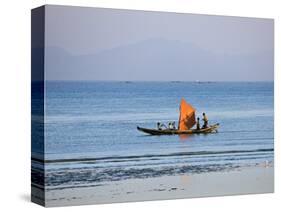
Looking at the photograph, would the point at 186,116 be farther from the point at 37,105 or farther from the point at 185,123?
the point at 37,105

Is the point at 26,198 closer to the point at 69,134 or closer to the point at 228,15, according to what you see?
the point at 69,134

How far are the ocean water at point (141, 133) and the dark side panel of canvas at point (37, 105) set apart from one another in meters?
0.08

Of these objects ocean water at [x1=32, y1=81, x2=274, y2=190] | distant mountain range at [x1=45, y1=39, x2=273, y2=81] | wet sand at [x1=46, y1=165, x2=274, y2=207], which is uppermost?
distant mountain range at [x1=45, y1=39, x2=273, y2=81]

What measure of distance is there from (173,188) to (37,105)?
2189mm

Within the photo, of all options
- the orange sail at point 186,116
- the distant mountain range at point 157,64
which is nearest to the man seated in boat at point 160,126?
the orange sail at point 186,116

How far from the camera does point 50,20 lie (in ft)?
37.8

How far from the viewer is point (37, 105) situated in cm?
1181

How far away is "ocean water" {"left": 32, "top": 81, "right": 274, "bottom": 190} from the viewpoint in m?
11.7

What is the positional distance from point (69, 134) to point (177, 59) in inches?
74.9

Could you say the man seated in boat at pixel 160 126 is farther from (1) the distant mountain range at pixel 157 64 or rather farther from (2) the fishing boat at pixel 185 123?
(1) the distant mountain range at pixel 157 64

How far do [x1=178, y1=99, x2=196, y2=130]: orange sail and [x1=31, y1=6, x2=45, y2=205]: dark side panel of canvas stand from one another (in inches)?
78.3

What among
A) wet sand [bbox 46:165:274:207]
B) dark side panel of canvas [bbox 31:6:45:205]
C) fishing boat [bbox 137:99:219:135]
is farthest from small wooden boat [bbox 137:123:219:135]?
dark side panel of canvas [bbox 31:6:45:205]

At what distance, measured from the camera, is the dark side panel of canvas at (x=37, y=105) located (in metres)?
11.6

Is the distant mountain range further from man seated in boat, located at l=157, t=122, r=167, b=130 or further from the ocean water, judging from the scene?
man seated in boat, located at l=157, t=122, r=167, b=130
